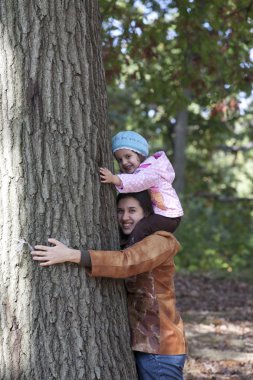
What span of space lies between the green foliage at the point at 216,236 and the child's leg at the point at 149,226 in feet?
30.4

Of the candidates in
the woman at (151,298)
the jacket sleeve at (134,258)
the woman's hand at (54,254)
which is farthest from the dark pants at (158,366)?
the woman's hand at (54,254)

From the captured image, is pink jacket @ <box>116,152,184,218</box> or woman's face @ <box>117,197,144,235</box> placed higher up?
pink jacket @ <box>116,152,184,218</box>

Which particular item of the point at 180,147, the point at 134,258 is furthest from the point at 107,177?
the point at 180,147

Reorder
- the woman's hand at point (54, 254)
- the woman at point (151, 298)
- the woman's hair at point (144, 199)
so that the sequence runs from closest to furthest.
A: the woman's hand at point (54, 254)
the woman at point (151, 298)
the woman's hair at point (144, 199)

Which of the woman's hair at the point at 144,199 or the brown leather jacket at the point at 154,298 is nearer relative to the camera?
the brown leather jacket at the point at 154,298

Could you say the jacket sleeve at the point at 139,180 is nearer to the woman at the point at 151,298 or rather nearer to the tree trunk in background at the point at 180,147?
the woman at the point at 151,298

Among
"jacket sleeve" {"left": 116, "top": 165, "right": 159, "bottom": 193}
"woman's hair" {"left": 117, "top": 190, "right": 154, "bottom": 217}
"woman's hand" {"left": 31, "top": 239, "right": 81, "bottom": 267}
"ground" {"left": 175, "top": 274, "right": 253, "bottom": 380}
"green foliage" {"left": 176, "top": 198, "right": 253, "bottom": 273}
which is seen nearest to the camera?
"woman's hand" {"left": 31, "top": 239, "right": 81, "bottom": 267}

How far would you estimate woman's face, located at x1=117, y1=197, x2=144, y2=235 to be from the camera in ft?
12.7

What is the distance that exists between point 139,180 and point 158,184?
186 millimetres

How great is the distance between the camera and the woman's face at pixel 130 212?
387cm

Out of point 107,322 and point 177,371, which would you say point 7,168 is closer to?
point 107,322

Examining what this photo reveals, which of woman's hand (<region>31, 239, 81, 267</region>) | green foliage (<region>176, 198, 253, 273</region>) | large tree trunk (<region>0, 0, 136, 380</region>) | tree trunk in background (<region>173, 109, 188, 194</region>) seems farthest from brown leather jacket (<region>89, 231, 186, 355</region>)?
tree trunk in background (<region>173, 109, 188, 194</region>)

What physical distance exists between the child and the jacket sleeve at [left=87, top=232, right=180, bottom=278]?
114 millimetres

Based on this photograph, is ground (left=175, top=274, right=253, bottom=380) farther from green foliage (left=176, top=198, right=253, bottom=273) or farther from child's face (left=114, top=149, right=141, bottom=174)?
green foliage (left=176, top=198, right=253, bottom=273)
